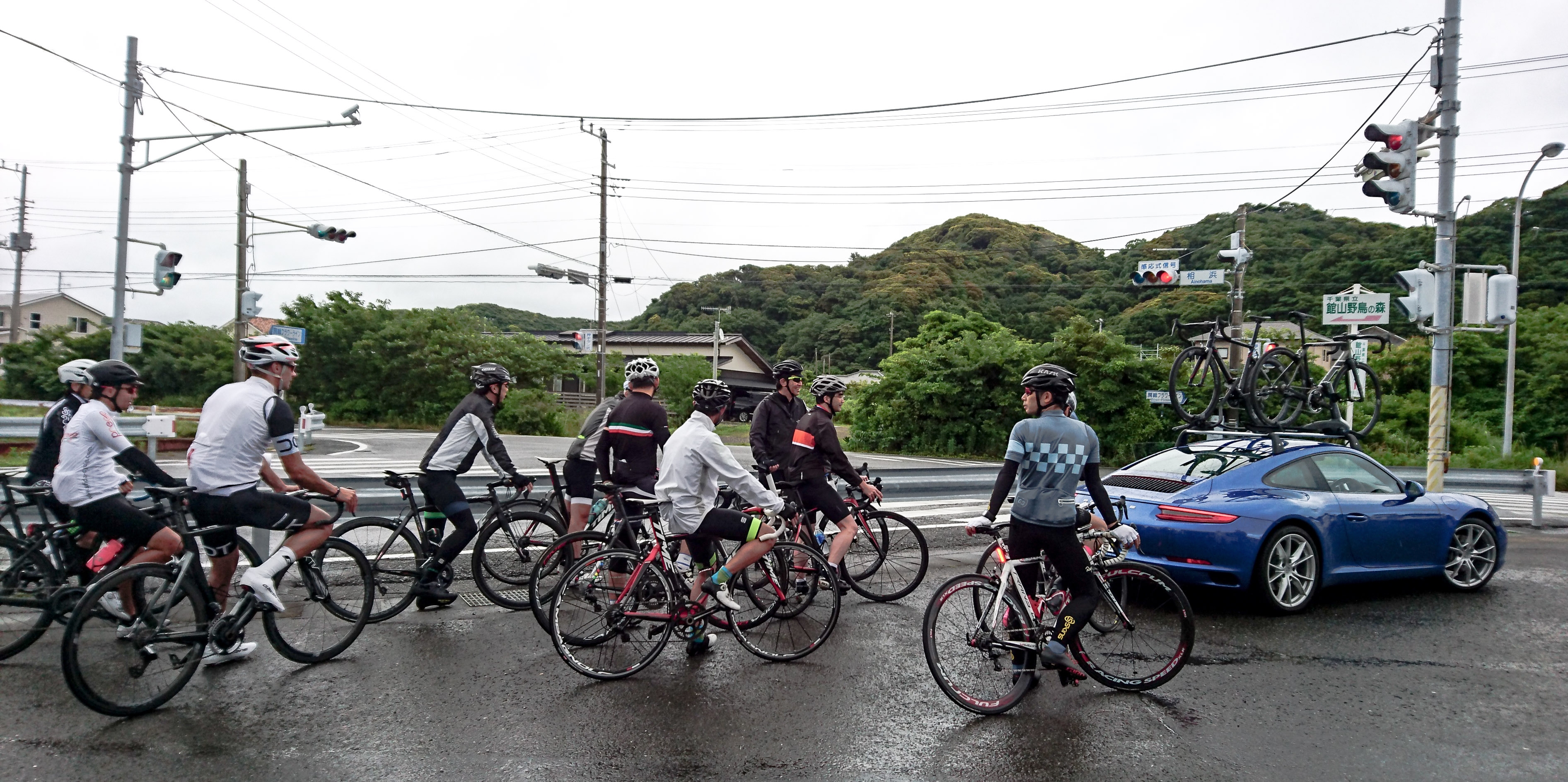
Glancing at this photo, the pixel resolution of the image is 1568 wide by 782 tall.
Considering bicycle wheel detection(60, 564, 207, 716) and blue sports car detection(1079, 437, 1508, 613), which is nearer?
bicycle wheel detection(60, 564, 207, 716)

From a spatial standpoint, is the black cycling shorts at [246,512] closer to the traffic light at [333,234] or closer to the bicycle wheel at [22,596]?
the bicycle wheel at [22,596]

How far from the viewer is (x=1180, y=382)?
31.9 feet

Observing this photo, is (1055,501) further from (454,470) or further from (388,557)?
(388,557)

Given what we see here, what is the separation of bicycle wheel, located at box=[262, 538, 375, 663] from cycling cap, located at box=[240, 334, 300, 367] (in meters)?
1.12

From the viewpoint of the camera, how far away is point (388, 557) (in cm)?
638

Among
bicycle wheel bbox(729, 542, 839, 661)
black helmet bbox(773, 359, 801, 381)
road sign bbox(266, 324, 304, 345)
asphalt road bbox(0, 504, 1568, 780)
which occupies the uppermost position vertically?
road sign bbox(266, 324, 304, 345)

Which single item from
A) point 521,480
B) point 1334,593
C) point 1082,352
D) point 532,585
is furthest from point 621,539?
point 1082,352

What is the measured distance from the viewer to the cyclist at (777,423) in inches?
293

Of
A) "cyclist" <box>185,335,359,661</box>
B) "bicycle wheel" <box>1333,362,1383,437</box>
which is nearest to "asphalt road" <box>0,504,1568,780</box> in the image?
"cyclist" <box>185,335,359,661</box>

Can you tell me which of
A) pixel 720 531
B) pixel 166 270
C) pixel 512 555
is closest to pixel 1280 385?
pixel 720 531

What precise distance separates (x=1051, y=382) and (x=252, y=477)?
450 centimetres

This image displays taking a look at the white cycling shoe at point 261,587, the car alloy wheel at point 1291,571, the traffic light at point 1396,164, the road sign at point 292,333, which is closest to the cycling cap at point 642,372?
the white cycling shoe at point 261,587

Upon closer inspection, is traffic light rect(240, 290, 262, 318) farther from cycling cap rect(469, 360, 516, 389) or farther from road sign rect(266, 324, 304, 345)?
cycling cap rect(469, 360, 516, 389)

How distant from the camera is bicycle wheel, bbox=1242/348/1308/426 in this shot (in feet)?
28.3
